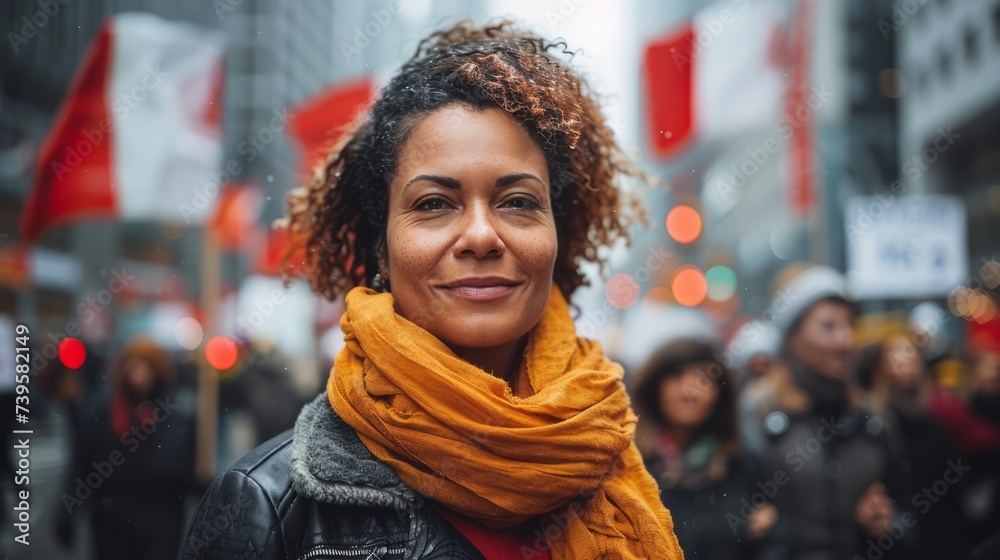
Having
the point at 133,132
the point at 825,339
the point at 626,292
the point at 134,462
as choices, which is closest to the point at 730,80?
the point at 825,339

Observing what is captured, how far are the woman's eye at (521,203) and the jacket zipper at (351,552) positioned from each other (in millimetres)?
747

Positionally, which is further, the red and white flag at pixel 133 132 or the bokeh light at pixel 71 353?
the red and white flag at pixel 133 132

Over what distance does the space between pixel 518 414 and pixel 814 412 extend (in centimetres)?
352

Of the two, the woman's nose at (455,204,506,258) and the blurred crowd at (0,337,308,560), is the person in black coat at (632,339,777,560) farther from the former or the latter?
the woman's nose at (455,204,506,258)

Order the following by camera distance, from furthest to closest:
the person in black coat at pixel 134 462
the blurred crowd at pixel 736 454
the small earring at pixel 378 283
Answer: the blurred crowd at pixel 736 454 → the person in black coat at pixel 134 462 → the small earring at pixel 378 283

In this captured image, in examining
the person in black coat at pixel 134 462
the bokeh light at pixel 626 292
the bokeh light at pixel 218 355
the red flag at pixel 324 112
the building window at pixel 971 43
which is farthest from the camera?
the building window at pixel 971 43

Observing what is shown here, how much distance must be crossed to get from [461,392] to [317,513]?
39 cm

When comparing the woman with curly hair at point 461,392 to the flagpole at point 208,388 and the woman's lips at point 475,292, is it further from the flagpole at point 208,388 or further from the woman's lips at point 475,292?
the flagpole at point 208,388

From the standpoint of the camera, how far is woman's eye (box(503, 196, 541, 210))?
5.92 feet

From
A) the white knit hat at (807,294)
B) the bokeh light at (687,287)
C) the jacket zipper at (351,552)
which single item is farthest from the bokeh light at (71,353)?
the bokeh light at (687,287)

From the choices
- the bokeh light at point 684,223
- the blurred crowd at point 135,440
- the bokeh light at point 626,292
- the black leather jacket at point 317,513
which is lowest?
the bokeh light at point 626,292

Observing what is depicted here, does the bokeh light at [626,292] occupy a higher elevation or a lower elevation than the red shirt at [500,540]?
lower

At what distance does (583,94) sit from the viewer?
218cm

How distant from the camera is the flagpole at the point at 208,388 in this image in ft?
16.0
